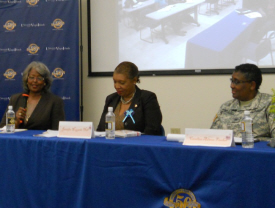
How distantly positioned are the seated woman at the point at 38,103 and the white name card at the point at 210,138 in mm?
1549

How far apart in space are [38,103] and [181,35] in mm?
1742

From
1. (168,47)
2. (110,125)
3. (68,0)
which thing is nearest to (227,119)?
(110,125)

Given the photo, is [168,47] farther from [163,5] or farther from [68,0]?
[68,0]

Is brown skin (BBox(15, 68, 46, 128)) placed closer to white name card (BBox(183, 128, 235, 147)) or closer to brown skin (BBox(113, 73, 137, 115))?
brown skin (BBox(113, 73, 137, 115))

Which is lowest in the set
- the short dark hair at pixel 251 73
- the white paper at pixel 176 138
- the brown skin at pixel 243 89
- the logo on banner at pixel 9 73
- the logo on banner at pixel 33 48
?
the white paper at pixel 176 138

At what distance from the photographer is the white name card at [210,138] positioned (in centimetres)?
190

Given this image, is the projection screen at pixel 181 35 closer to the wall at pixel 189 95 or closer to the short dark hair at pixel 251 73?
the wall at pixel 189 95

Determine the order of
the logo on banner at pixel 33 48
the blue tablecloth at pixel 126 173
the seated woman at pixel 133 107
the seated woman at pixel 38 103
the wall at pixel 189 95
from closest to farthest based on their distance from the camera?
the blue tablecloth at pixel 126 173 < the seated woman at pixel 133 107 < the seated woman at pixel 38 103 < the wall at pixel 189 95 < the logo on banner at pixel 33 48

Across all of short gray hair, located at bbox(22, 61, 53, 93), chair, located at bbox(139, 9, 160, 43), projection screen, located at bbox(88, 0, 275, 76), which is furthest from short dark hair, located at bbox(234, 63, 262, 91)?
chair, located at bbox(139, 9, 160, 43)

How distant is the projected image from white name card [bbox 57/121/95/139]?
2.10 meters

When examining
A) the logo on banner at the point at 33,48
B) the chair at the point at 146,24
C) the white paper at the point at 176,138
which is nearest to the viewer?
the white paper at the point at 176,138

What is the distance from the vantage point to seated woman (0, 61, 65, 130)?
3.22 metres

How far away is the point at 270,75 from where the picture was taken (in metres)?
3.83

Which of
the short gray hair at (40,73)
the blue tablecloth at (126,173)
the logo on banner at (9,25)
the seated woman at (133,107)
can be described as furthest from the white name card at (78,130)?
the logo on banner at (9,25)
